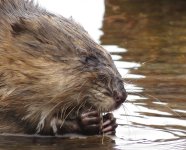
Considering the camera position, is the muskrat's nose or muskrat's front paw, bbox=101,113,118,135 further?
muskrat's front paw, bbox=101,113,118,135

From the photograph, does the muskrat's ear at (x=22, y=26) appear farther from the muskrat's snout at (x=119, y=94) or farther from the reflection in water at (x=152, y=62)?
the reflection in water at (x=152, y=62)

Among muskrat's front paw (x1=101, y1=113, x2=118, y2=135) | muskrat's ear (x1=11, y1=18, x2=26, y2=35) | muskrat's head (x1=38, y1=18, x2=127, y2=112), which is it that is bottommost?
muskrat's front paw (x1=101, y1=113, x2=118, y2=135)

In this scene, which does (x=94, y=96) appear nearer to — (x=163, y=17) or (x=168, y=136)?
(x=168, y=136)

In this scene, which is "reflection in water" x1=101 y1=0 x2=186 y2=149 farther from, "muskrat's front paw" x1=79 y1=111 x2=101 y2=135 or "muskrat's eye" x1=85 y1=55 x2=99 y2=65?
"muskrat's eye" x1=85 y1=55 x2=99 y2=65

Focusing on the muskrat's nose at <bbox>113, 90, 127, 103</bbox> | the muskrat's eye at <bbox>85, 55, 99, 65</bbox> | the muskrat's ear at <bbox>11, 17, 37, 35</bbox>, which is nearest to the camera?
the muskrat's nose at <bbox>113, 90, 127, 103</bbox>

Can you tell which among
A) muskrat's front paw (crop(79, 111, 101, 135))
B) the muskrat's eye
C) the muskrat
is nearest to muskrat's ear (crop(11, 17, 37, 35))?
the muskrat

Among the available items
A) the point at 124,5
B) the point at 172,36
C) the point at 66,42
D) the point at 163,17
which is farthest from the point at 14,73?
the point at 124,5

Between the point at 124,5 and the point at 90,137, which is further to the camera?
the point at 124,5
